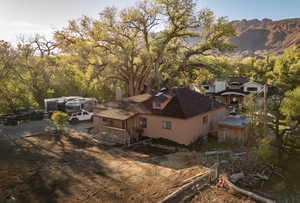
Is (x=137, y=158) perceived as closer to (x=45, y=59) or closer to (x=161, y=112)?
(x=161, y=112)

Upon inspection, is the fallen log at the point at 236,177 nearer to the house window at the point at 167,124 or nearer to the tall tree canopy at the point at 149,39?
the house window at the point at 167,124

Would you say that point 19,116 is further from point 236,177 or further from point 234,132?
point 236,177

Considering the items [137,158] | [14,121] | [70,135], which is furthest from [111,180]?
[14,121]

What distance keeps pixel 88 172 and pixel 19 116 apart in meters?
19.3

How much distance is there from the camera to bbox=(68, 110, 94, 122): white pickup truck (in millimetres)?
25400

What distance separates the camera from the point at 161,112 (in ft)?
58.3

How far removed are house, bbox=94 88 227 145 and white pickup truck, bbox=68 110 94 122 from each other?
17.7 feet

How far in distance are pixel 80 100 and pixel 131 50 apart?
32.4 feet

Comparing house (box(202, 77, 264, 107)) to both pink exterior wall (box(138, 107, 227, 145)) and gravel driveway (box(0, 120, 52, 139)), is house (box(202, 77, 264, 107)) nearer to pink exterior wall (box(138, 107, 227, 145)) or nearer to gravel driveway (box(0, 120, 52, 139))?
pink exterior wall (box(138, 107, 227, 145))

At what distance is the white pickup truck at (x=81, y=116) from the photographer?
25.4 metres

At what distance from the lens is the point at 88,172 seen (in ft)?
39.2

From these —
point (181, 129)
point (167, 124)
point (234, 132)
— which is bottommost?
point (234, 132)

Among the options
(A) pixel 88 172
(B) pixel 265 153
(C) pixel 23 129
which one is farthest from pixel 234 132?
(C) pixel 23 129

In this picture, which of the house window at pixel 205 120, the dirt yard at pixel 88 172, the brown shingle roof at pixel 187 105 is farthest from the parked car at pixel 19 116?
the house window at pixel 205 120
